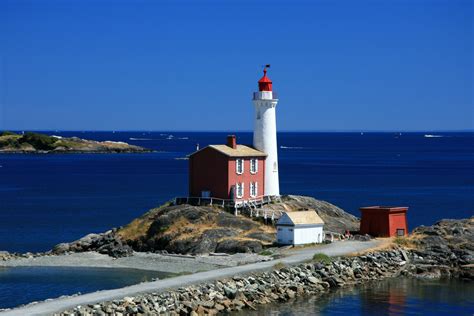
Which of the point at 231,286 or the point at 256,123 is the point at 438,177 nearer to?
the point at 256,123

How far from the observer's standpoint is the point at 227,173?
50.8 meters

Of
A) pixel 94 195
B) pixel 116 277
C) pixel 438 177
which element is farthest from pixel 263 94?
pixel 438 177

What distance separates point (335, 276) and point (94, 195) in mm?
57743

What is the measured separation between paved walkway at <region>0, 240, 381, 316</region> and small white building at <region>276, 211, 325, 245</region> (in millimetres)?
1063

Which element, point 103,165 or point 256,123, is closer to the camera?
point 256,123

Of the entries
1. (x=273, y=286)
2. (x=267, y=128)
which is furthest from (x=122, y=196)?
(x=273, y=286)

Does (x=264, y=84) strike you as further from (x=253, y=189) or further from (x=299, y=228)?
(x=299, y=228)

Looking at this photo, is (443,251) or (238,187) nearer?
(443,251)

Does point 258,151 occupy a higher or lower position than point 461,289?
higher

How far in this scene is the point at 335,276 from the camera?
39.6 metres

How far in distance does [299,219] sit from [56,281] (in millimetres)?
12650

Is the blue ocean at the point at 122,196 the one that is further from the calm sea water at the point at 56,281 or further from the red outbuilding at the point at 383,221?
the red outbuilding at the point at 383,221

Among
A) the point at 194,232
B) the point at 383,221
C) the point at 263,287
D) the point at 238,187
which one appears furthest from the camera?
the point at 238,187

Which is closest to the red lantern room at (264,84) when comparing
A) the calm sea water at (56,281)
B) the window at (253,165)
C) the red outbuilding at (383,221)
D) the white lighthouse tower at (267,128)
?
the white lighthouse tower at (267,128)
